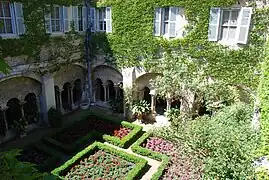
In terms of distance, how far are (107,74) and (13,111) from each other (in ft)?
21.8

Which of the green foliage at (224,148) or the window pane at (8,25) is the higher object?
the window pane at (8,25)

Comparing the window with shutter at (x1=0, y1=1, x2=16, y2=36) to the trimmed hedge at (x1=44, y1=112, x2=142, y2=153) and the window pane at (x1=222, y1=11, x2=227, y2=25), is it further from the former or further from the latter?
A: the window pane at (x1=222, y1=11, x2=227, y2=25)

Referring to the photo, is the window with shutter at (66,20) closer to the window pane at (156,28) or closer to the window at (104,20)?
the window at (104,20)

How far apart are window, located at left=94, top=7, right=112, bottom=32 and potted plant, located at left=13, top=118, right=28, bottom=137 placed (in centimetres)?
784

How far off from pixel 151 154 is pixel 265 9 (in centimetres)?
901

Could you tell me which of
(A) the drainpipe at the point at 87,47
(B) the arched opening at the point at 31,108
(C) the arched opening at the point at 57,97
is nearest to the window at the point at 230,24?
(A) the drainpipe at the point at 87,47

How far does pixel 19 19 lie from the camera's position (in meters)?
12.3

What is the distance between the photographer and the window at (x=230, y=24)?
37.8ft

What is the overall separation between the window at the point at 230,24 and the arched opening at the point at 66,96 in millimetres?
10279

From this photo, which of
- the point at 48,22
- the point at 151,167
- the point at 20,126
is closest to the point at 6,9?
the point at 48,22

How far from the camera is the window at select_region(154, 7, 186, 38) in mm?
13297

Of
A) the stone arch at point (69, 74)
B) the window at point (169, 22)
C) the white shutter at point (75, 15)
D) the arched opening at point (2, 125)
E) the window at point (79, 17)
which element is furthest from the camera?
the stone arch at point (69, 74)

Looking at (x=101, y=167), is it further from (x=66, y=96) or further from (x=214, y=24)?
(x=214, y=24)

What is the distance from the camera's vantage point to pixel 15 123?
1320 centimetres
